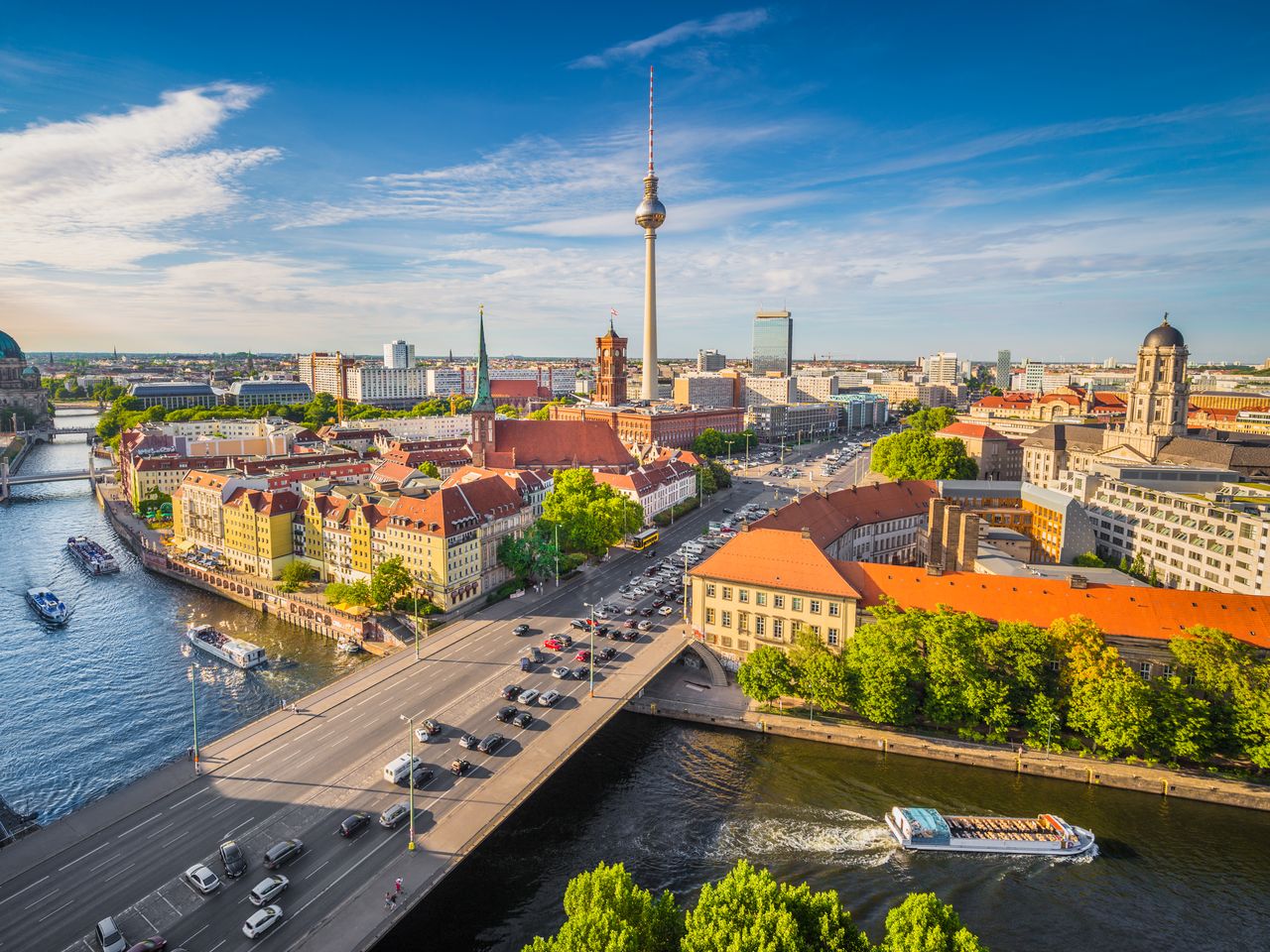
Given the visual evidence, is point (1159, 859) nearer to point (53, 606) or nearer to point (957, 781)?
point (957, 781)

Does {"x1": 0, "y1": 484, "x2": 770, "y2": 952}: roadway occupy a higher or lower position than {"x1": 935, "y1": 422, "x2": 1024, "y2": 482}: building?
lower

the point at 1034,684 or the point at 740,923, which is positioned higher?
the point at 740,923

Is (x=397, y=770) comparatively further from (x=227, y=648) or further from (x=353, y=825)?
(x=227, y=648)

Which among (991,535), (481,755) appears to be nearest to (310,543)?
(481,755)

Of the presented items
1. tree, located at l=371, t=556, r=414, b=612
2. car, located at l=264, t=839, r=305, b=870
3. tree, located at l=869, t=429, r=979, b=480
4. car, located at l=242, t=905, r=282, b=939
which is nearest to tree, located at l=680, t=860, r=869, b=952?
car, located at l=242, t=905, r=282, b=939

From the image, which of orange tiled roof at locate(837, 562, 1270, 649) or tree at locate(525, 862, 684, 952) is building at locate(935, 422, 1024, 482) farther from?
tree at locate(525, 862, 684, 952)

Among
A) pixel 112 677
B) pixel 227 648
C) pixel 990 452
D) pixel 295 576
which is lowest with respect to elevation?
pixel 112 677

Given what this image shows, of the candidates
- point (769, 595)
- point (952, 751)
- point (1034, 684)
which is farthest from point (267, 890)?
point (1034, 684)
